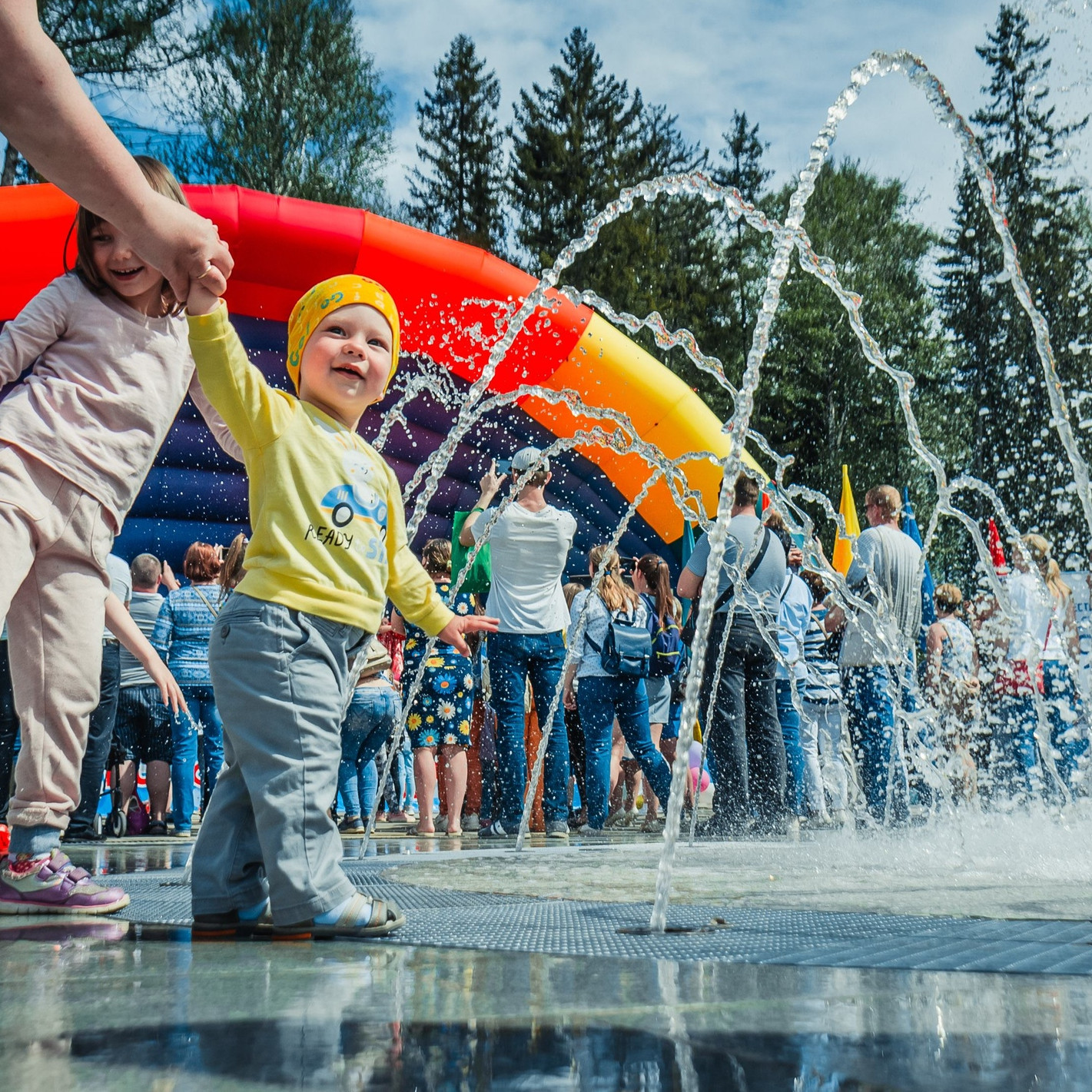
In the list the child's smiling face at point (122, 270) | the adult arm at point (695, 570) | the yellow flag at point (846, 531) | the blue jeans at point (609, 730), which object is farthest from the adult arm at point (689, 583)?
the yellow flag at point (846, 531)

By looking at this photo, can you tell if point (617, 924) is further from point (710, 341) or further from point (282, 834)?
point (710, 341)

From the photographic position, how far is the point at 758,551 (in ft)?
16.8

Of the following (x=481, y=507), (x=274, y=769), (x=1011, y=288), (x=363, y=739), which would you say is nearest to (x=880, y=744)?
(x=481, y=507)

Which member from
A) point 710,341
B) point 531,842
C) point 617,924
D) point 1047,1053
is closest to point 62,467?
point 617,924

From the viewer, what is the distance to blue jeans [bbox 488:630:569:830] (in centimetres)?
532

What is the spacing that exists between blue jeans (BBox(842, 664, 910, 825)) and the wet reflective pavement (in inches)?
158

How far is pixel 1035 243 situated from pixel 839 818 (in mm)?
26183

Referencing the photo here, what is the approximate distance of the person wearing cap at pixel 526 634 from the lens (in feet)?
17.5

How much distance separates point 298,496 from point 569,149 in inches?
1212

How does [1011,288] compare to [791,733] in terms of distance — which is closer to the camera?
[791,733]

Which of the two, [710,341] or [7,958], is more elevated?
[710,341]

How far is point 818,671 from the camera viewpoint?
648cm

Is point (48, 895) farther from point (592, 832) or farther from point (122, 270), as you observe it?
point (592, 832)

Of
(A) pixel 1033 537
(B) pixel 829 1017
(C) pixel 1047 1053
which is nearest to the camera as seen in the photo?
(C) pixel 1047 1053
